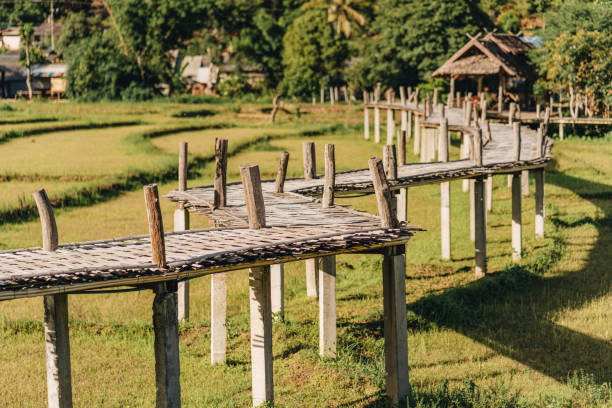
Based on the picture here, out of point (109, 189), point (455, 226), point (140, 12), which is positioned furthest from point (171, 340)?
point (140, 12)

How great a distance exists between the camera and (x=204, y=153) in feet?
92.3

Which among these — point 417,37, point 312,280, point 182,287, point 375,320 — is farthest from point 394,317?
point 417,37

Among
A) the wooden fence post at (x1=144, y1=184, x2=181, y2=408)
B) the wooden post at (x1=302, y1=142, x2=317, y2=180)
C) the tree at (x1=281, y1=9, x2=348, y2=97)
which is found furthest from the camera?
the tree at (x1=281, y1=9, x2=348, y2=97)

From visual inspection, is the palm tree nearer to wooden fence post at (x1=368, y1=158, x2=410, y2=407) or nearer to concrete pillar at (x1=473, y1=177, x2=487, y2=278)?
concrete pillar at (x1=473, y1=177, x2=487, y2=278)

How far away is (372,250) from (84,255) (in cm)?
319

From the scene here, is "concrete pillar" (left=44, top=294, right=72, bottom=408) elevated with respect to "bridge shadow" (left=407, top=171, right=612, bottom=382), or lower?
elevated

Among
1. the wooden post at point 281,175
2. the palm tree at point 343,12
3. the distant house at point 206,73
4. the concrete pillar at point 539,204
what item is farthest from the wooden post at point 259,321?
the distant house at point 206,73

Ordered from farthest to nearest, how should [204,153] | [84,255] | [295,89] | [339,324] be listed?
[295,89], [204,153], [339,324], [84,255]

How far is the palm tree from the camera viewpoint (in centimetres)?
5334

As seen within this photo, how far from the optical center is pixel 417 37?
136ft

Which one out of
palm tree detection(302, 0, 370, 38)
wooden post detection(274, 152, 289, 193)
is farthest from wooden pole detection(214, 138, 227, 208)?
palm tree detection(302, 0, 370, 38)

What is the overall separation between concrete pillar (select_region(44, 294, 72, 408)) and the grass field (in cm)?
186

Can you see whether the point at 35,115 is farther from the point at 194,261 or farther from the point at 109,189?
the point at 194,261

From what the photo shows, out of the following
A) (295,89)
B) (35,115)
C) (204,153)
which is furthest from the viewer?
(295,89)
